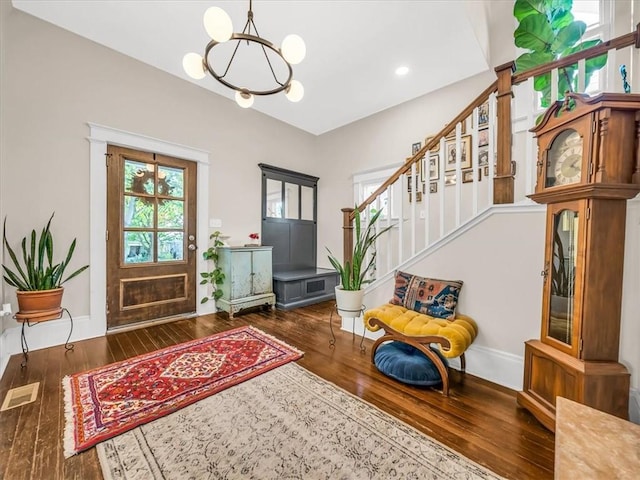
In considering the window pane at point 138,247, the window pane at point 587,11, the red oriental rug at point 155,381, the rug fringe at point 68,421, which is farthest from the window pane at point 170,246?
the window pane at point 587,11

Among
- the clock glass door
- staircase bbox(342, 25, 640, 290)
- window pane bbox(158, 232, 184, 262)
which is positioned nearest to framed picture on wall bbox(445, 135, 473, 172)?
staircase bbox(342, 25, 640, 290)

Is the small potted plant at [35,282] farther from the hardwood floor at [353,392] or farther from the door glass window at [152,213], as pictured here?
the door glass window at [152,213]

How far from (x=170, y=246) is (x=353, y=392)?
3002 mm

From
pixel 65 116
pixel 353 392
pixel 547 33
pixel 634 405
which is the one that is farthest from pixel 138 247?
pixel 547 33

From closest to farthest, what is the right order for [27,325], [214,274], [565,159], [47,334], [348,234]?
[565,159], [27,325], [47,334], [348,234], [214,274]

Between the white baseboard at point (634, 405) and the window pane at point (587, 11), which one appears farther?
the window pane at point (587, 11)

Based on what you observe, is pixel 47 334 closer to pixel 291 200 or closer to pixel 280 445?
pixel 280 445

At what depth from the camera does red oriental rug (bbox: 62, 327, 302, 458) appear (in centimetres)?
154

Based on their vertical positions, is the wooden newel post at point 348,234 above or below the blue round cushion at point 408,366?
above

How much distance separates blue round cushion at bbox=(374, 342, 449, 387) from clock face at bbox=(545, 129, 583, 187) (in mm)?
1453

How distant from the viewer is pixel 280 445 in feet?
4.59

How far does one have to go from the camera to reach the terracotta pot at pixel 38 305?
7.20ft

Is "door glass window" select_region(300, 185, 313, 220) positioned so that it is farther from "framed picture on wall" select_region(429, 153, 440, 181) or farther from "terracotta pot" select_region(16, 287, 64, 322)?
"terracotta pot" select_region(16, 287, 64, 322)

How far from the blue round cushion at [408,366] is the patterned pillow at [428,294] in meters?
0.34
